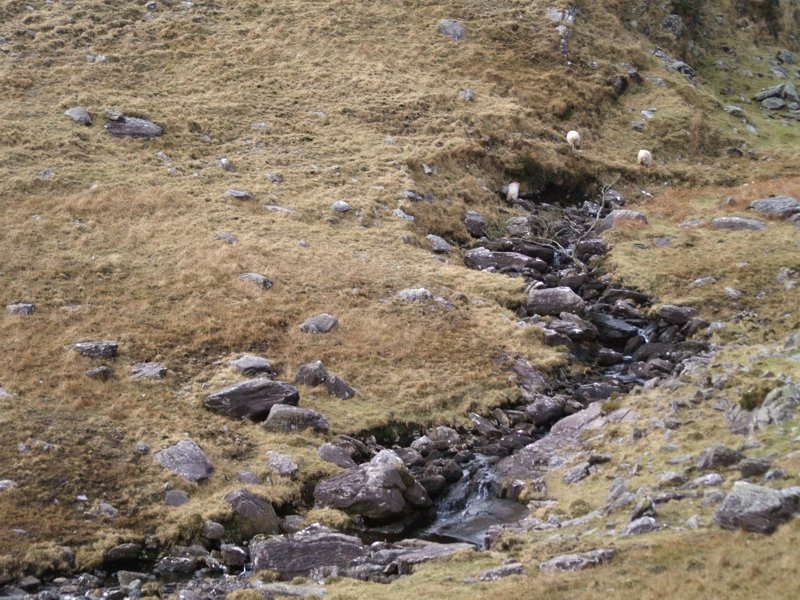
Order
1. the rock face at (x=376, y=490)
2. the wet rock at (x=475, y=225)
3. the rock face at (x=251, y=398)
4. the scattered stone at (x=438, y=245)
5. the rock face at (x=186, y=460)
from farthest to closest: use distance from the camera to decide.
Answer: the wet rock at (x=475, y=225) → the scattered stone at (x=438, y=245) → the rock face at (x=251, y=398) → the rock face at (x=186, y=460) → the rock face at (x=376, y=490)

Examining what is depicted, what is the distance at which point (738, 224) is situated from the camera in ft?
146

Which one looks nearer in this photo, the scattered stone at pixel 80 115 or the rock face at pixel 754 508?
the rock face at pixel 754 508

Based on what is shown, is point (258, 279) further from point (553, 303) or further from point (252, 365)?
point (553, 303)

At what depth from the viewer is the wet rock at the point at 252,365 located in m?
30.5

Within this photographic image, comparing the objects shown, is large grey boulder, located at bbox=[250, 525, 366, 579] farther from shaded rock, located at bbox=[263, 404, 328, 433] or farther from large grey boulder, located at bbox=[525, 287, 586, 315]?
large grey boulder, located at bbox=[525, 287, 586, 315]

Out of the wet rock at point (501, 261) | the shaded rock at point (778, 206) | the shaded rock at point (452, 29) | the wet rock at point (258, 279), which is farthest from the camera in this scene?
the shaded rock at point (452, 29)

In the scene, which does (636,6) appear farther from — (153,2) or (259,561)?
(259,561)

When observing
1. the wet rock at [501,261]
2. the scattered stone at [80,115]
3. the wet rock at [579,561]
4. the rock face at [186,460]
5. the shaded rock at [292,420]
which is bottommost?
the wet rock at [501,261]

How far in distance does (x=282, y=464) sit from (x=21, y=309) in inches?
492

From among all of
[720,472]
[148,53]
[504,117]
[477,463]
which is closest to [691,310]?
[477,463]

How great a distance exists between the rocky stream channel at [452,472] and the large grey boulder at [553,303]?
0.20 feet

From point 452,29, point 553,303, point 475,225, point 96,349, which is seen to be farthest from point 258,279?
point 452,29

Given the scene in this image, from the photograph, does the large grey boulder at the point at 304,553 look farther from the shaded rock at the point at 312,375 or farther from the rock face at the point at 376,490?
the shaded rock at the point at 312,375

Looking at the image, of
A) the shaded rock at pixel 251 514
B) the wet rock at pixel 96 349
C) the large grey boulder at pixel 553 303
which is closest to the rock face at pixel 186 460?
the shaded rock at pixel 251 514
